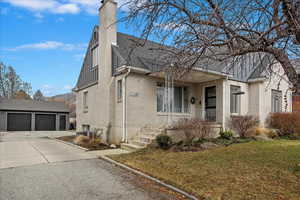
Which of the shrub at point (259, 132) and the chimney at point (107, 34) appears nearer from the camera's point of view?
the shrub at point (259, 132)

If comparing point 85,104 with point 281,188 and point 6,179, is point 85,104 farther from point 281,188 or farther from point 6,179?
point 281,188

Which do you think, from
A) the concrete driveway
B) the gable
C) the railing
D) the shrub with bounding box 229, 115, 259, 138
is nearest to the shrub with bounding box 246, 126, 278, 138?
the shrub with bounding box 229, 115, 259, 138

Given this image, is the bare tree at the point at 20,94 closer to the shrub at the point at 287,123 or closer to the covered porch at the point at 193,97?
the covered porch at the point at 193,97

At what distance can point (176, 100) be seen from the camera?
11.8 metres

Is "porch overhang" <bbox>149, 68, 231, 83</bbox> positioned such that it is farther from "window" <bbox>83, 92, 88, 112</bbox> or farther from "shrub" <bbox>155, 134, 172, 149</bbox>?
"window" <bbox>83, 92, 88, 112</bbox>

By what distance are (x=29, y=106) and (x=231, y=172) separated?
25.9 metres

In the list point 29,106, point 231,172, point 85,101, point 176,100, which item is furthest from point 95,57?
point 29,106

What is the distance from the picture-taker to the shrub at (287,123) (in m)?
10.8

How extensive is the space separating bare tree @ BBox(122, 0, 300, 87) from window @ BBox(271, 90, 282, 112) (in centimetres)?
996

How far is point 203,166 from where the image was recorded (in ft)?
17.2

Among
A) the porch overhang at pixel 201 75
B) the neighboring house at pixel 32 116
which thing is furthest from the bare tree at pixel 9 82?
the porch overhang at pixel 201 75

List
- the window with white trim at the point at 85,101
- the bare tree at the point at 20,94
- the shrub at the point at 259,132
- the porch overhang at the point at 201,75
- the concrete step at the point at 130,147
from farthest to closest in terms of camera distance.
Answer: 1. the bare tree at the point at 20,94
2. the window with white trim at the point at 85,101
3. the shrub at the point at 259,132
4. the porch overhang at the point at 201,75
5. the concrete step at the point at 130,147

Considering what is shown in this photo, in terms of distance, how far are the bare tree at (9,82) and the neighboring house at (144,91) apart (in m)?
27.1

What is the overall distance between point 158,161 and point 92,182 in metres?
2.19
